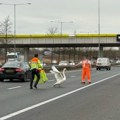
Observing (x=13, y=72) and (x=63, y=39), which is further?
(x=63, y=39)

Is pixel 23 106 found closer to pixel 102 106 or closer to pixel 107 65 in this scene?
pixel 102 106

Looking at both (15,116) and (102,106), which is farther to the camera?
(102,106)

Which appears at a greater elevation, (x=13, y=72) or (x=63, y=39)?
(x=63, y=39)

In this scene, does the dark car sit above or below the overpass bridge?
below

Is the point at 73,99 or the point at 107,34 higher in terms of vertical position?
the point at 107,34

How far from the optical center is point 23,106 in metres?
14.4

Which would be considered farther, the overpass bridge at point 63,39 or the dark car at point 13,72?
the overpass bridge at point 63,39

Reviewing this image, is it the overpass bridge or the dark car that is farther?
the overpass bridge

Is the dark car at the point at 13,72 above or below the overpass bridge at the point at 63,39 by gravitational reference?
below

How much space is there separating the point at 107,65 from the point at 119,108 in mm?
54174

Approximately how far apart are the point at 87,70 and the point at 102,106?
13.9 m

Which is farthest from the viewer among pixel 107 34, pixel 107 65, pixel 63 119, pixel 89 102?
pixel 107 34

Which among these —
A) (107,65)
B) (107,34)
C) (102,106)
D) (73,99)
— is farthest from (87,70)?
(107,34)

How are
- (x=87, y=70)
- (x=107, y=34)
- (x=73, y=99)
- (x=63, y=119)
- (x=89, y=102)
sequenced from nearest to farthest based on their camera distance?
(x=63, y=119), (x=89, y=102), (x=73, y=99), (x=87, y=70), (x=107, y=34)
